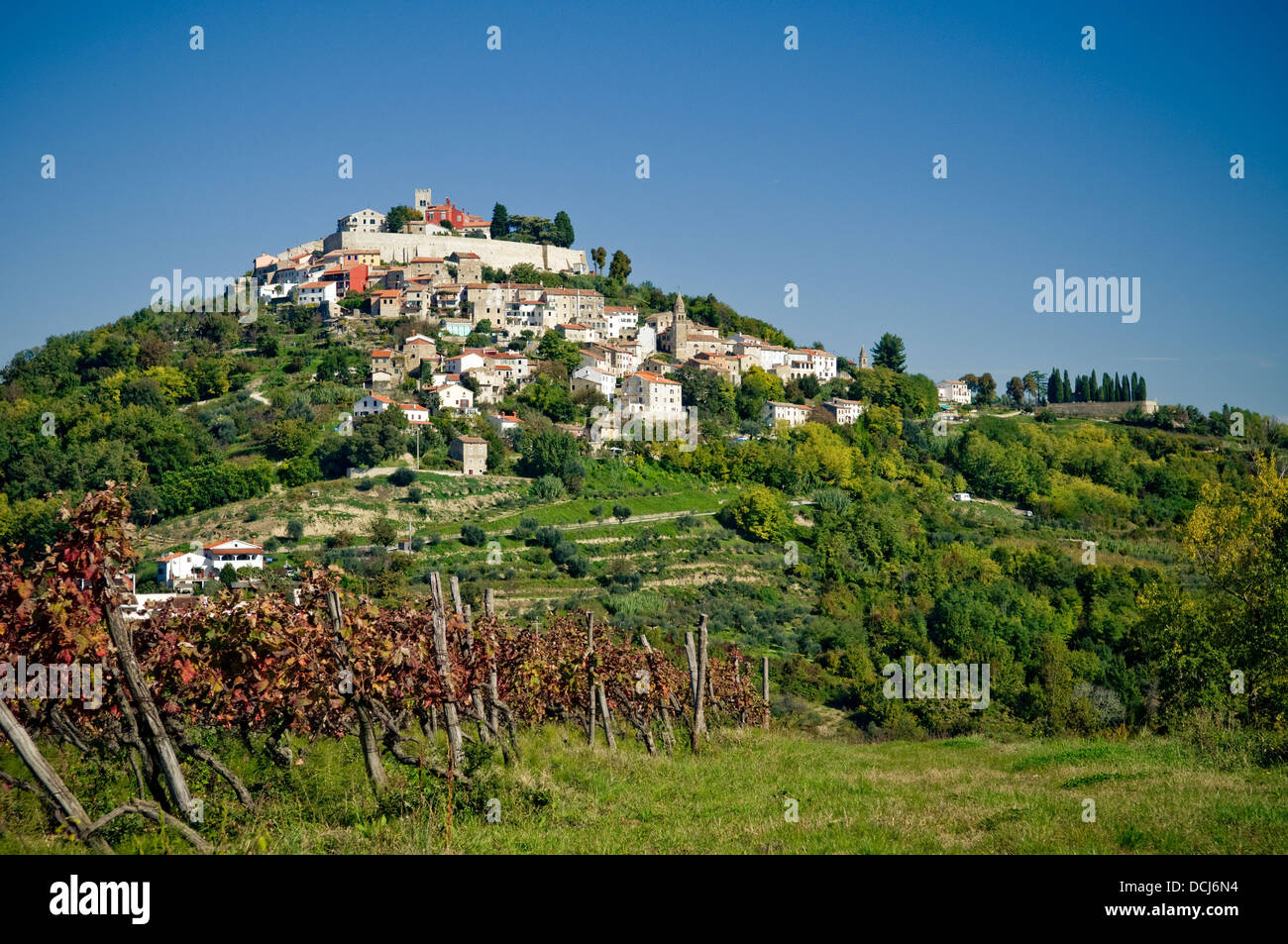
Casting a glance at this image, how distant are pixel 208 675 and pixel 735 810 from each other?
158 inches

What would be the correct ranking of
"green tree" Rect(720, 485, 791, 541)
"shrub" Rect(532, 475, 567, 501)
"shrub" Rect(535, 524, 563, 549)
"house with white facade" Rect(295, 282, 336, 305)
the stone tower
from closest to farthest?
"shrub" Rect(535, 524, 563, 549) → "green tree" Rect(720, 485, 791, 541) → "shrub" Rect(532, 475, 567, 501) → "house with white facade" Rect(295, 282, 336, 305) → the stone tower

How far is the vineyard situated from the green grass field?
22 cm

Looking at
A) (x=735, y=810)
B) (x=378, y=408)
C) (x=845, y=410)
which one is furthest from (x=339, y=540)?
(x=845, y=410)

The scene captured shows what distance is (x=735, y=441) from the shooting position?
7738 centimetres

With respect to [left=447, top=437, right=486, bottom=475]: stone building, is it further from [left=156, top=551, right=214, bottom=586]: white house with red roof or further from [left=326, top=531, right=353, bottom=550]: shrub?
[left=156, top=551, right=214, bottom=586]: white house with red roof

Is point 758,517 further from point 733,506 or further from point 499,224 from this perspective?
point 499,224

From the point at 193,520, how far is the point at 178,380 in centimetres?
2675

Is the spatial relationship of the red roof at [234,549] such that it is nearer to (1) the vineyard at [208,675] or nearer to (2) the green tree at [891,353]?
(1) the vineyard at [208,675]

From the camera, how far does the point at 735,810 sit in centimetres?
756

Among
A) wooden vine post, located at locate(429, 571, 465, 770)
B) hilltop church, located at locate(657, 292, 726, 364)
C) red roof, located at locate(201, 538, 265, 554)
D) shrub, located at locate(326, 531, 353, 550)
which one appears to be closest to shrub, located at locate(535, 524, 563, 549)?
shrub, located at locate(326, 531, 353, 550)

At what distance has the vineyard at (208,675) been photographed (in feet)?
18.2

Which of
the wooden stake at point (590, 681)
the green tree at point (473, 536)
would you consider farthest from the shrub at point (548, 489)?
the wooden stake at point (590, 681)

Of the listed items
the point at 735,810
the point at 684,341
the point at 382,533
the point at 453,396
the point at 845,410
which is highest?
the point at 684,341

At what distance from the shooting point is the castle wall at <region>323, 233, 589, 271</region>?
104 metres
